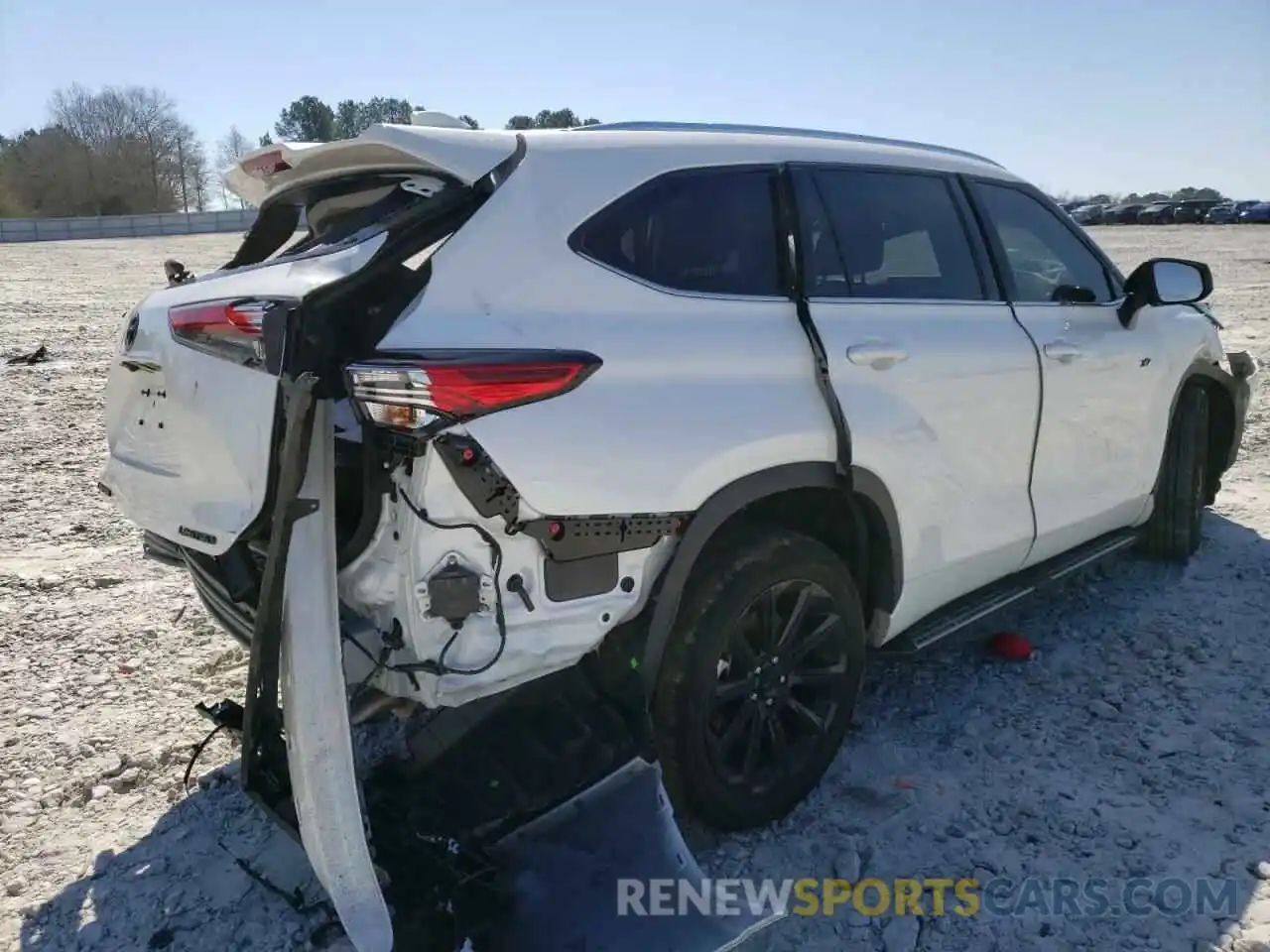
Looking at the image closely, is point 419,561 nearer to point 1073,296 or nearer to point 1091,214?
point 1073,296

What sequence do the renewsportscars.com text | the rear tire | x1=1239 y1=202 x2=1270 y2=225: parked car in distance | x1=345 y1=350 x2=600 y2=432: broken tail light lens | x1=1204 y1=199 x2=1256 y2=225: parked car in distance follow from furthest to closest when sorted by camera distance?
1. x1=1204 y1=199 x2=1256 y2=225: parked car in distance
2. x1=1239 y1=202 x2=1270 y2=225: parked car in distance
3. the rear tire
4. the renewsportscars.com text
5. x1=345 y1=350 x2=600 y2=432: broken tail light lens

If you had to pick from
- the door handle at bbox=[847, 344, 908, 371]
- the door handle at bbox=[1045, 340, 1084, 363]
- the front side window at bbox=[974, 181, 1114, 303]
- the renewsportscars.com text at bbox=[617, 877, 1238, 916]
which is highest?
the front side window at bbox=[974, 181, 1114, 303]

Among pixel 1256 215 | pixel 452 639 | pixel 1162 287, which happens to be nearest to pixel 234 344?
pixel 452 639

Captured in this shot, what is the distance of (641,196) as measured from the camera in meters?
2.59

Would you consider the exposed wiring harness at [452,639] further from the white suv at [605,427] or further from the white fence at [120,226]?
the white fence at [120,226]

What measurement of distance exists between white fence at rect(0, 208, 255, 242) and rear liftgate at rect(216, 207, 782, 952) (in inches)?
2153

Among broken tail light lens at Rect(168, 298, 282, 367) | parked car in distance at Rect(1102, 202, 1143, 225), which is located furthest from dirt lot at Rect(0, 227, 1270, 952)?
parked car in distance at Rect(1102, 202, 1143, 225)

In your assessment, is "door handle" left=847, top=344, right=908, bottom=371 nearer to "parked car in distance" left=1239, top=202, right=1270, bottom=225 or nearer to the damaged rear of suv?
the damaged rear of suv

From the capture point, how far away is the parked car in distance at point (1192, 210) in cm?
4700

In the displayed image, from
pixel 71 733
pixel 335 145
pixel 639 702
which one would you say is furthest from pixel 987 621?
pixel 71 733

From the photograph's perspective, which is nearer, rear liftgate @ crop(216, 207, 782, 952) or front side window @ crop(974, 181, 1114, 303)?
rear liftgate @ crop(216, 207, 782, 952)

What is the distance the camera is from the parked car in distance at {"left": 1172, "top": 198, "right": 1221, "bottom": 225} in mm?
47000

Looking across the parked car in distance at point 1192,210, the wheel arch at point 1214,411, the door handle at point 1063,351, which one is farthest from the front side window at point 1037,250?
the parked car in distance at point 1192,210

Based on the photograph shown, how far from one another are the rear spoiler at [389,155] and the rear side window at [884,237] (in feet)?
3.35
